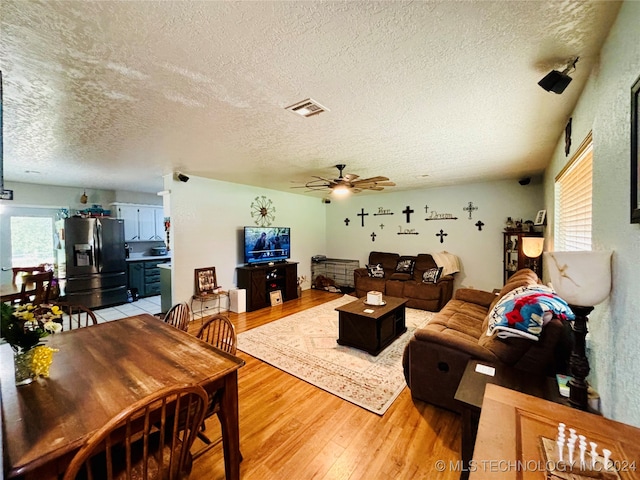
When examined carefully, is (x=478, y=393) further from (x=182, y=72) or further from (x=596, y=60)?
(x=182, y=72)

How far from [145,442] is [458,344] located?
197cm

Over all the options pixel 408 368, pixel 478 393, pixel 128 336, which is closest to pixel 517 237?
pixel 408 368

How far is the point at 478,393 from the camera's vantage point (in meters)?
1.51

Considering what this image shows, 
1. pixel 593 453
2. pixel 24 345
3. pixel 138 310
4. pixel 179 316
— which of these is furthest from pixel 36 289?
pixel 593 453

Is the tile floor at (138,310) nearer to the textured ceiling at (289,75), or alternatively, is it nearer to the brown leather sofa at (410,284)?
the textured ceiling at (289,75)

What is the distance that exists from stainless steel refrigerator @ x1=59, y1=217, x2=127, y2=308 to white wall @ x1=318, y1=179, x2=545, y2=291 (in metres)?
5.23

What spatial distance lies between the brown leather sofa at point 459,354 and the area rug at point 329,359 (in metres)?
0.37

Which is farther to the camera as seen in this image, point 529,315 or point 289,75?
point 529,315

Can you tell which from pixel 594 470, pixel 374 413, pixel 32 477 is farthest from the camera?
pixel 374 413

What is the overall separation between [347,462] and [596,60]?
281 centimetres

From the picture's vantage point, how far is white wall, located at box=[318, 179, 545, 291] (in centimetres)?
500

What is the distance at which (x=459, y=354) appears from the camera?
2004mm

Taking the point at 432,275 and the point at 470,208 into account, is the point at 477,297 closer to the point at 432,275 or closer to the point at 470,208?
the point at 432,275

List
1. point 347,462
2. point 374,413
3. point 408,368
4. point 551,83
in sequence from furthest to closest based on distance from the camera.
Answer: point 408,368 < point 374,413 < point 347,462 < point 551,83
